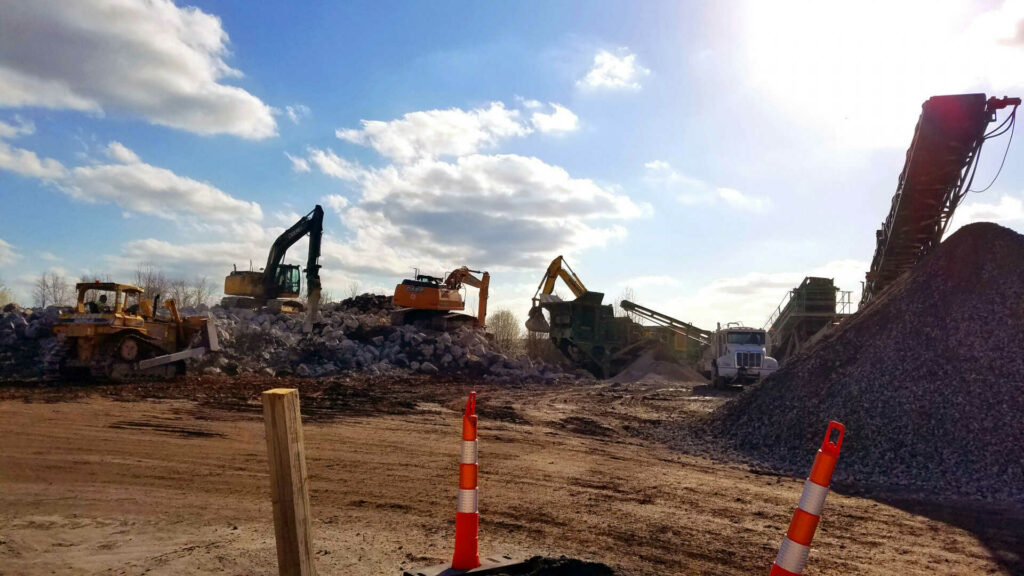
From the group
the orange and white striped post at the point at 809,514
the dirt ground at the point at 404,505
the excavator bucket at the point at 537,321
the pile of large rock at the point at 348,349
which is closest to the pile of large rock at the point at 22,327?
the pile of large rock at the point at 348,349

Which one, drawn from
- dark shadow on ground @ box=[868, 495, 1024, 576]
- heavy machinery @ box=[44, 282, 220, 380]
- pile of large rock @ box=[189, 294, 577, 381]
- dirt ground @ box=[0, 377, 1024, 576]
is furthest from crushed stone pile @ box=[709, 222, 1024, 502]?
heavy machinery @ box=[44, 282, 220, 380]

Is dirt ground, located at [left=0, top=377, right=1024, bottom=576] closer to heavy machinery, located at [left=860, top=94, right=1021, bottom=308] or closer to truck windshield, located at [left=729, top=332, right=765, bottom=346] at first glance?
heavy machinery, located at [left=860, top=94, right=1021, bottom=308]

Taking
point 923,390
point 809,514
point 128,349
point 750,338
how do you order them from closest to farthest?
point 809,514
point 923,390
point 128,349
point 750,338

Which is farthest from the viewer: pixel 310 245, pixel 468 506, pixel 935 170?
pixel 310 245

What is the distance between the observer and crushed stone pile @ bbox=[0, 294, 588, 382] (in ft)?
75.5

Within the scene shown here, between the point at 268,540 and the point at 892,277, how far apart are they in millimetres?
16584

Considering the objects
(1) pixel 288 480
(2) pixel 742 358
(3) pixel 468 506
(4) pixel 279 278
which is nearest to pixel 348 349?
(4) pixel 279 278

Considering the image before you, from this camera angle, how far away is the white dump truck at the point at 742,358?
27.4 metres

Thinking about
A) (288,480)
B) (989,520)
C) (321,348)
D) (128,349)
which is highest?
(321,348)

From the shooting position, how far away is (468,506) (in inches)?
183

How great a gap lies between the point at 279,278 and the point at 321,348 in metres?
9.01

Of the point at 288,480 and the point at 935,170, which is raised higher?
the point at 935,170

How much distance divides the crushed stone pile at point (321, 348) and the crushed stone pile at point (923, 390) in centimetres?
1511

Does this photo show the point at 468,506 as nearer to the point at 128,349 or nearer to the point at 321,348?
the point at 128,349
